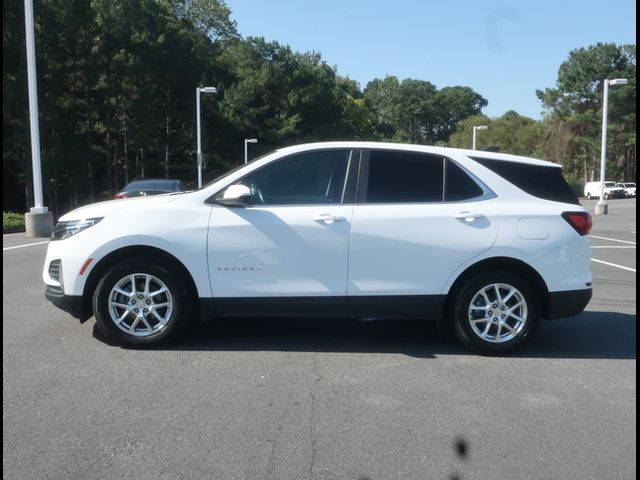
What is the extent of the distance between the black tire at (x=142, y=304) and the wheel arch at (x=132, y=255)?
0.05m

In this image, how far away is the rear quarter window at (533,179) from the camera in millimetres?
5848

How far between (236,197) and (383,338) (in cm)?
202

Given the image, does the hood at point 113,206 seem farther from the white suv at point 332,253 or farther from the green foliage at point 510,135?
the green foliage at point 510,135

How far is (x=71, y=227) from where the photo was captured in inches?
226

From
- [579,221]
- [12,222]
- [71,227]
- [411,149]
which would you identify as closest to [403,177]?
[411,149]

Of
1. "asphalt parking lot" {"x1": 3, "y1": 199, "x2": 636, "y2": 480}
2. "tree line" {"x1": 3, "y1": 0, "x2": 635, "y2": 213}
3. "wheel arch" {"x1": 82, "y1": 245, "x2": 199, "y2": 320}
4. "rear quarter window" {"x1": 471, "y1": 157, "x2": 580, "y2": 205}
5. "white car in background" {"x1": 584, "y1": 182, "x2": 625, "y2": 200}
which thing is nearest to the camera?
"asphalt parking lot" {"x1": 3, "y1": 199, "x2": 636, "y2": 480}

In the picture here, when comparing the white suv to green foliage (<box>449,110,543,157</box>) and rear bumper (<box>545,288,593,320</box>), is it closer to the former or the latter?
rear bumper (<box>545,288,593,320</box>)

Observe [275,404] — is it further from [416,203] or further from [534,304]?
[534,304]

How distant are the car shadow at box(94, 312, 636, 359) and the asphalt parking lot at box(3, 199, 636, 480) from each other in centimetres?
3

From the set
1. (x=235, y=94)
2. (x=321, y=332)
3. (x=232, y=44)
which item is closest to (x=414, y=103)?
(x=232, y=44)

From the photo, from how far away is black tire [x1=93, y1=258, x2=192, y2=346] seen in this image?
5590 mm

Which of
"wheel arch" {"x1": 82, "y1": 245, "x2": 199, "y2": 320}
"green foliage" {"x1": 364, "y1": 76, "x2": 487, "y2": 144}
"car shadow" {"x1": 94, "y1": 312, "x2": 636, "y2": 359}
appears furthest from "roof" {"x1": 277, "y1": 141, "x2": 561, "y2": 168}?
"green foliage" {"x1": 364, "y1": 76, "x2": 487, "y2": 144}

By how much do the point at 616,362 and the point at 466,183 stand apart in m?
2.01

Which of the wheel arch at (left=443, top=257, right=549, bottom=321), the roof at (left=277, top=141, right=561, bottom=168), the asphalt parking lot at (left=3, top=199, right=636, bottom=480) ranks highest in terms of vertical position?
the roof at (left=277, top=141, right=561, bottom=168)
